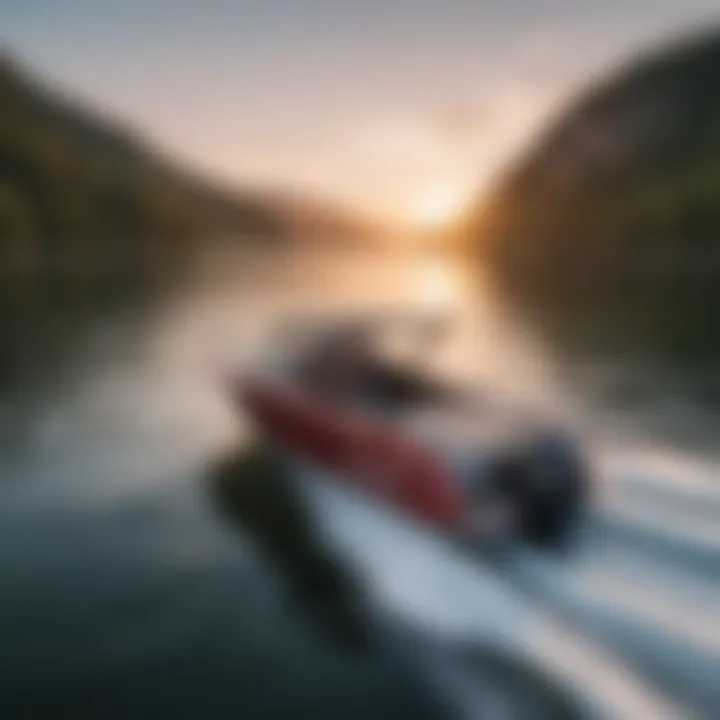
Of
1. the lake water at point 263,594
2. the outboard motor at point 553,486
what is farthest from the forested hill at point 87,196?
the outboard motor at point 553,486

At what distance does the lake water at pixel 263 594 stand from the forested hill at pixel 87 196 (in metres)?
1.13

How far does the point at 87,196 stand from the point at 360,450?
4.90 metres

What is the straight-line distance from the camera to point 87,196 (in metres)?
6.84

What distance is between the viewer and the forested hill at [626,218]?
4.23m

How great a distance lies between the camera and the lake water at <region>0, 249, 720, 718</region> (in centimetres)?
194

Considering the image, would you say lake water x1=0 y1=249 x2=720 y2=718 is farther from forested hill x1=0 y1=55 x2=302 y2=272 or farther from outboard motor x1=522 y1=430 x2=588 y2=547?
forested hill x1=0 y1=55 x2=302 y2=272

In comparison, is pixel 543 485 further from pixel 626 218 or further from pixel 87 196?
pixel 87 196

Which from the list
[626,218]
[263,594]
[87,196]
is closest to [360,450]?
[263,594]

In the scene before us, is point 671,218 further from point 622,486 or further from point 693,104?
point 622,486

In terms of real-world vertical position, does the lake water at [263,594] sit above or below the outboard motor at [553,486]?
below

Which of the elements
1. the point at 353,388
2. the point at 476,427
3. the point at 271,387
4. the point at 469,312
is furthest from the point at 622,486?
the point at 469,312

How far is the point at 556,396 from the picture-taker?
417 cm

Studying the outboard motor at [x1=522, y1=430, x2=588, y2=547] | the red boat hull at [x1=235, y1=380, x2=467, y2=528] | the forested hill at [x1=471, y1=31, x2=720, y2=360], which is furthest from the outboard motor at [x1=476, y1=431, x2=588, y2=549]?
the forested hill at [x1=471, y1=31, x2=720, y2=360]

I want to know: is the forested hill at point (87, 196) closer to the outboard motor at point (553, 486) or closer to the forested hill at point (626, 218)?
the forested hill at point (626, 218)
